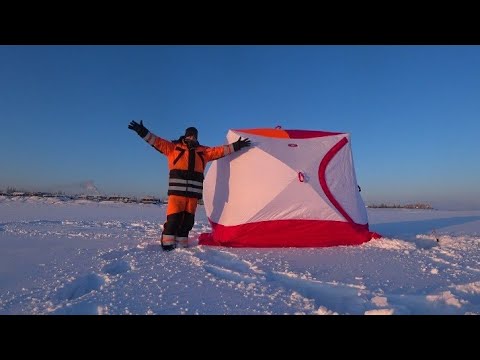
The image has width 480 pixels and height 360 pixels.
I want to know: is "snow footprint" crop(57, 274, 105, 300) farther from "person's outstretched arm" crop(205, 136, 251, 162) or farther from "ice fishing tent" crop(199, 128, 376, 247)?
"person's outstretched arm" crop(205, 136, 251, 162)

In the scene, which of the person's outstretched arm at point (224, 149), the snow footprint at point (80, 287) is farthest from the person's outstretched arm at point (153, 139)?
the snow footprint at point (80, 287)

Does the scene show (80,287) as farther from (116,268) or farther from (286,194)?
(286,194)

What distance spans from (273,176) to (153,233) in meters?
2.50

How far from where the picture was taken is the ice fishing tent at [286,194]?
4.45 meters

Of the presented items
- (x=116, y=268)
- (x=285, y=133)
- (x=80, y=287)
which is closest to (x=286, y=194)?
(x=285, y=133)

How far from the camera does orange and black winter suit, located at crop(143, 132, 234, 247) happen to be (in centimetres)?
451

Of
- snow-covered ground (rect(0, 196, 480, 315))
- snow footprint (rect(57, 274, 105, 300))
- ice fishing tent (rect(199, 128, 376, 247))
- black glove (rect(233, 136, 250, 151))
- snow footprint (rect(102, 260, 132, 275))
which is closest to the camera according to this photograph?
snow-covered ground (rect(0, 196, 480, 315))

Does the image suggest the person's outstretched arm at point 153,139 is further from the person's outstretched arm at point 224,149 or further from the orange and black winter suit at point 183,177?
the person's outstretched arm at point 224,149

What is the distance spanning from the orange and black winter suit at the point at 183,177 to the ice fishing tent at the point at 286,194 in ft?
1.07

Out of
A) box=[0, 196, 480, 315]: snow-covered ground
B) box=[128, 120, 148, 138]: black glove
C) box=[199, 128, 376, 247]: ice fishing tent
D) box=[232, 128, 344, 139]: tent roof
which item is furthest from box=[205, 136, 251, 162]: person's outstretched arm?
box=[0, 196, 480, 315]: snow-covered ground

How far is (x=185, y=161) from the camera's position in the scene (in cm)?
462

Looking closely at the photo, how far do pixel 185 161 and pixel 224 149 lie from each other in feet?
1.95
